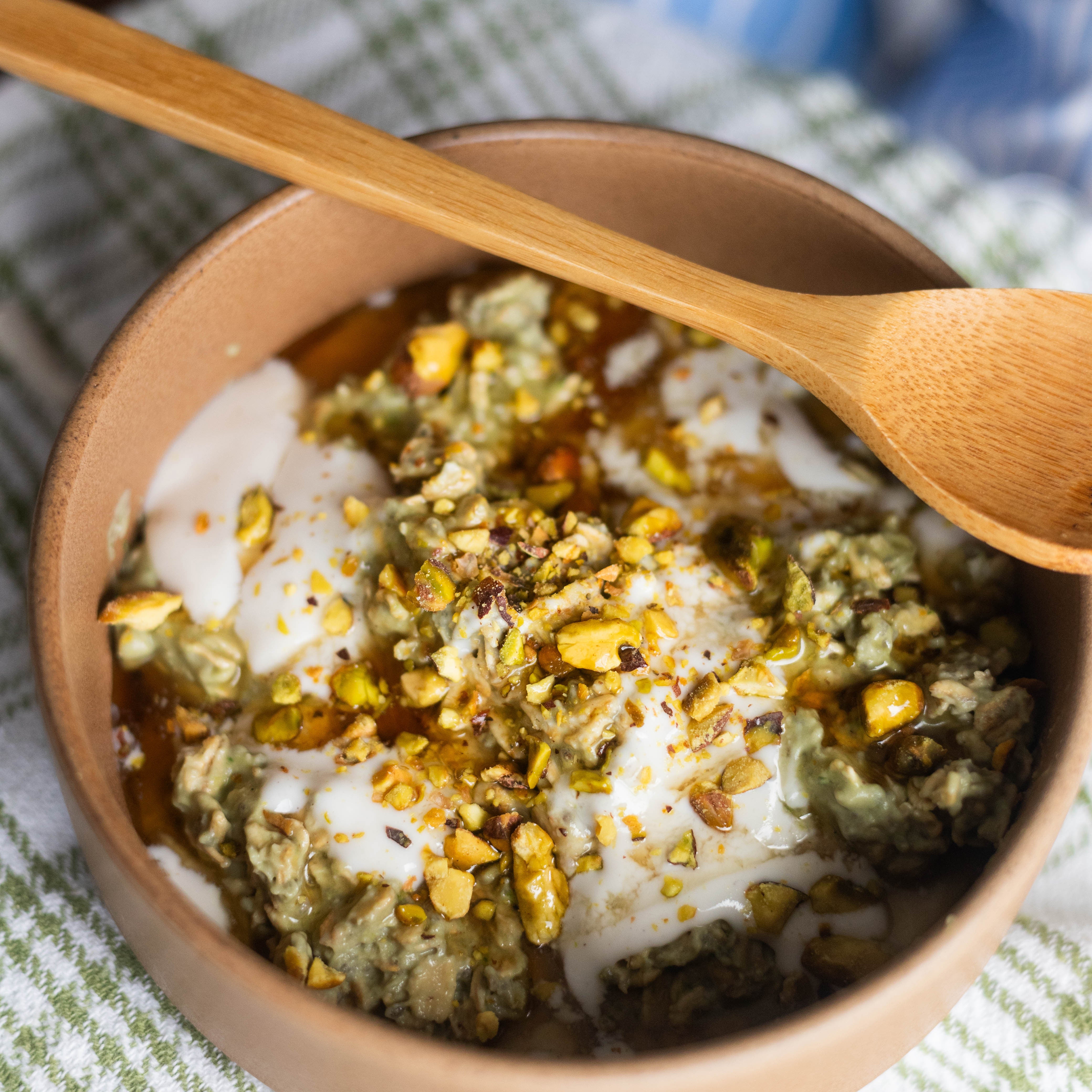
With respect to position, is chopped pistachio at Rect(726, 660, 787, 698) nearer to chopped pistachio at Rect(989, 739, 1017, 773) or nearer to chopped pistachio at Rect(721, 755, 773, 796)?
chopped pistachio at Rect(721, 755, 773, 796)

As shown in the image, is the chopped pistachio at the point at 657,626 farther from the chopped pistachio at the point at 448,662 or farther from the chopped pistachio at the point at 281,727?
the chopped pistachio at the point at 281,727

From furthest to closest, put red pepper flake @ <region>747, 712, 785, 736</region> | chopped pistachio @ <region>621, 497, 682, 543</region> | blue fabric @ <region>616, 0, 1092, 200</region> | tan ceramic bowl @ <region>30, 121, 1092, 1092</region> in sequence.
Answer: blue fabric @ <region>616, 0, 1092, 200</region> → chopped pistachio @ <region>621, 497, 682, 543</region> → red pepper flake @ <region>747, 712, 785, 736</region> → tan ceramic bowl @ <region>30, 121, 1092, 1092</region>

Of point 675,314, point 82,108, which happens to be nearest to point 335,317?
point 675,314

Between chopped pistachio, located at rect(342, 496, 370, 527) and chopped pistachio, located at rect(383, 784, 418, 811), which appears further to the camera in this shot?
chopped pistachio, located at rect(342, 496, 370, 527)

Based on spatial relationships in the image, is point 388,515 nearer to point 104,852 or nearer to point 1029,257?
point 104,852

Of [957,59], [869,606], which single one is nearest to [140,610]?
[869,606]

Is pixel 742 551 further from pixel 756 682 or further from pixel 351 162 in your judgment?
pixel 351 162

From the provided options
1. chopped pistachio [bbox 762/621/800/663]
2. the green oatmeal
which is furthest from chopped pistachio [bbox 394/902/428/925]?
chopped pistachio [bbox 762/621/800/663]
